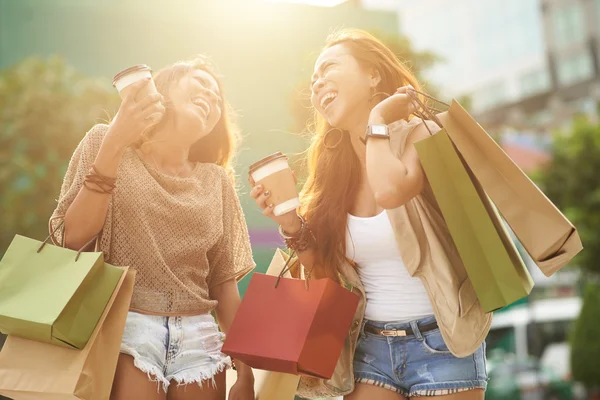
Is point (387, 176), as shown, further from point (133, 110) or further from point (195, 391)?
point (195, 391)

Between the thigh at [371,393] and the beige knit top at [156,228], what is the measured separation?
605mm

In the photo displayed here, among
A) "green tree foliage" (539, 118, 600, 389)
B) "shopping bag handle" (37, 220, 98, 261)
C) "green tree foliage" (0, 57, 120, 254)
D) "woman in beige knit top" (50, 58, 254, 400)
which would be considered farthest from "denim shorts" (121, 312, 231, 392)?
"green tree foliage" (539, 118, 600, 389)

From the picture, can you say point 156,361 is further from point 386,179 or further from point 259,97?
point 259,97

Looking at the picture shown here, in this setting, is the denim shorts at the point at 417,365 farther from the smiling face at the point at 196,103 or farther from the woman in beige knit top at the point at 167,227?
the smiling face at the point at 196,103

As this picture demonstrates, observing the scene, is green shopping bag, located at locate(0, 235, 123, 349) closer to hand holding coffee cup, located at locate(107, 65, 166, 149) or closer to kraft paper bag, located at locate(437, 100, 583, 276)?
hand holding coffee cup, located at locate(107, 65, 166, 149)

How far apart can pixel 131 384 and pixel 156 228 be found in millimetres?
532

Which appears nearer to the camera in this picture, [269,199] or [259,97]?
[269,199]

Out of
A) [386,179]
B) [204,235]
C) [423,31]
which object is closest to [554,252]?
[386,179]

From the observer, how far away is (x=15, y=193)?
10.7m

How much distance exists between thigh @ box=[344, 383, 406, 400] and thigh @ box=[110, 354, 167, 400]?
0.68 m

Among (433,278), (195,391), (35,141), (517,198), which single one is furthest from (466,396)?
(35,141)

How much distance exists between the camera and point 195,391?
7.97ft

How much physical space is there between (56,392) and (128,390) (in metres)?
0.25

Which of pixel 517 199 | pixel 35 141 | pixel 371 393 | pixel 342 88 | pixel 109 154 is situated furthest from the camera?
pixel 35 141
